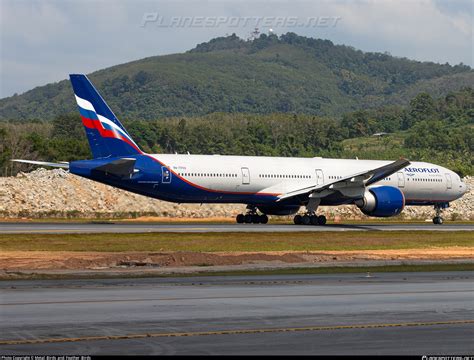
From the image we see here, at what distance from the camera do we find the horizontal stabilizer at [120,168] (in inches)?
1891

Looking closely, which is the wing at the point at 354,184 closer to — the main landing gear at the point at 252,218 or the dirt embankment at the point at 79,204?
the main landing gear at the point at 252,218

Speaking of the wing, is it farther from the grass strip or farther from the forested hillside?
the forested hillside

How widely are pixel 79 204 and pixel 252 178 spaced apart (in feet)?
65.2

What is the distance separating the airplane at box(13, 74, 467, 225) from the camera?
4991 cm

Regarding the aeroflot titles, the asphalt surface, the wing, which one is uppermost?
the aeroflot titles

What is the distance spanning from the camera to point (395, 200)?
5338 centimetres

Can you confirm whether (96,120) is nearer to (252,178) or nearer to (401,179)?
(252,178)

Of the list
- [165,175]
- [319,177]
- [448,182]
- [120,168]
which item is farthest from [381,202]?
[120,168]

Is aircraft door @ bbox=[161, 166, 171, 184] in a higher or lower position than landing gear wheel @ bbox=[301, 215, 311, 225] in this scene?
higher

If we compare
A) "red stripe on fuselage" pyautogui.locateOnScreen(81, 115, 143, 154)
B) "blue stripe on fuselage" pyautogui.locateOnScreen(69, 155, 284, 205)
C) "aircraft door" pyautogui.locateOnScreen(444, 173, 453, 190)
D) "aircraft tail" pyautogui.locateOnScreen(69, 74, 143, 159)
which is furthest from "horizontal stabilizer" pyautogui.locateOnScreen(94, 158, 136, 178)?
"aircraft door" pyautogui.locateOnScreen(444, 173, 453, 190)

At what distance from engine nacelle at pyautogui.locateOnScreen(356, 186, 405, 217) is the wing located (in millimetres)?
549

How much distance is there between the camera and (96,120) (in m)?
50.1

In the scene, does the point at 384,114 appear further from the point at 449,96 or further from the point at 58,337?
the point at 58,337

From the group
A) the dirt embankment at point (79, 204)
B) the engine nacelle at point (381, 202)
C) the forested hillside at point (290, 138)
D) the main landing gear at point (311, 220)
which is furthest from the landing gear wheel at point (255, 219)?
the forested hillside at point (290, 138)
